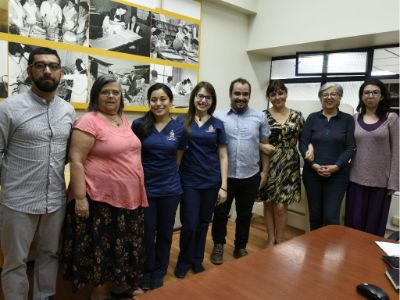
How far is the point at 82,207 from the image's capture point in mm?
1759

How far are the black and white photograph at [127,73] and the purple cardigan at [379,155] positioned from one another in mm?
1938

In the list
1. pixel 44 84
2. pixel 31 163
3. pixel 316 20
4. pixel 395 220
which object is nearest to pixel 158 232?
pixel 31 163

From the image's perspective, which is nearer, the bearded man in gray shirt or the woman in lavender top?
the bearded man in gray shirt

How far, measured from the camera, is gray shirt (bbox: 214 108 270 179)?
2.60 metres

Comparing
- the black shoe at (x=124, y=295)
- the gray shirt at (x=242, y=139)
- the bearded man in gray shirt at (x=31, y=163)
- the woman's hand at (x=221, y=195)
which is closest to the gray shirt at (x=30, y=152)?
the bearded man in gray shirt at (x=31, y=163)

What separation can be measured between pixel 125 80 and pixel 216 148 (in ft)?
3.74

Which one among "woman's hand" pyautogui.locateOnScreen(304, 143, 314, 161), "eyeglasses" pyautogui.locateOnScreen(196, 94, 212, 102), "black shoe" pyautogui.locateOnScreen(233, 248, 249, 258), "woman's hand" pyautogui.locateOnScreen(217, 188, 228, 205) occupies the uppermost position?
"eyeglasses" pyautogui.locateOnScreen(196, 94, 212, 102)

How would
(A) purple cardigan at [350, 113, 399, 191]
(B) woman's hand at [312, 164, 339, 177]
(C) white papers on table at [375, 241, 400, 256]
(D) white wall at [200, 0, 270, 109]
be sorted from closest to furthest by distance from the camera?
1. (C) white papers on table at [375, 241, 400, 256]
2. (A) purple cardigan at [350, 113, 399, 191]
3. (B) woman's hand at [312, 164, 339, 177]
4. (D) white wall at [200, 0, 270, 109]

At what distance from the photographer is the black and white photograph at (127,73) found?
2.74 meters

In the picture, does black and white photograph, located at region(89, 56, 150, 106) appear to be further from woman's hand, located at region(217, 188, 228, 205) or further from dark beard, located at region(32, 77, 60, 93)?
woman's hand, located at region(217, 188, 228, 205)

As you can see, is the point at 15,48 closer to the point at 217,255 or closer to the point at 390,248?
the point at 217,255

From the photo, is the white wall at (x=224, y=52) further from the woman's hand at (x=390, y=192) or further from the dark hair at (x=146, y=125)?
the woman's hand at (x=390, y=192)

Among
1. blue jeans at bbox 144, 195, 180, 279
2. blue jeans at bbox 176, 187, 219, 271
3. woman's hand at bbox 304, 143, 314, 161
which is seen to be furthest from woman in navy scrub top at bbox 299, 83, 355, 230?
blue jeans at bbox 144, 195, 180, 279

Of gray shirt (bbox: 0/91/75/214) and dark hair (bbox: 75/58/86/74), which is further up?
dark hair (bbox: 75/58/86/74)
